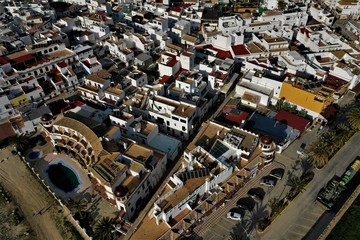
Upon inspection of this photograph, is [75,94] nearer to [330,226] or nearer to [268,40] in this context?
[268,40]

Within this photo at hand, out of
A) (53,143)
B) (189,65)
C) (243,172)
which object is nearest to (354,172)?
(243,172)

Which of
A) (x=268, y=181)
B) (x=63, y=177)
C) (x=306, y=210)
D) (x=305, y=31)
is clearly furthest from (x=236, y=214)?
(x=305, y=31)

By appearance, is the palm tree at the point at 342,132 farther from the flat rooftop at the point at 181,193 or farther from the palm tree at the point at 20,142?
the palm tree at the point at 20,142

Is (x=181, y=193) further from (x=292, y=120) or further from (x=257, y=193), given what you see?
(x=292, y=120)

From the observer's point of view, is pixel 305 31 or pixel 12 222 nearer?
pixel 12 222

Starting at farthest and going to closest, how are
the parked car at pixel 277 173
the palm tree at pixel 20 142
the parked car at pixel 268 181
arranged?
the palm tree at pixel 20 142 → the parked car at pixel 277 173 → the parked car at pixel 268 181

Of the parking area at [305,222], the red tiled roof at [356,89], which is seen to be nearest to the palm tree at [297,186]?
the parking area at [305,222]
